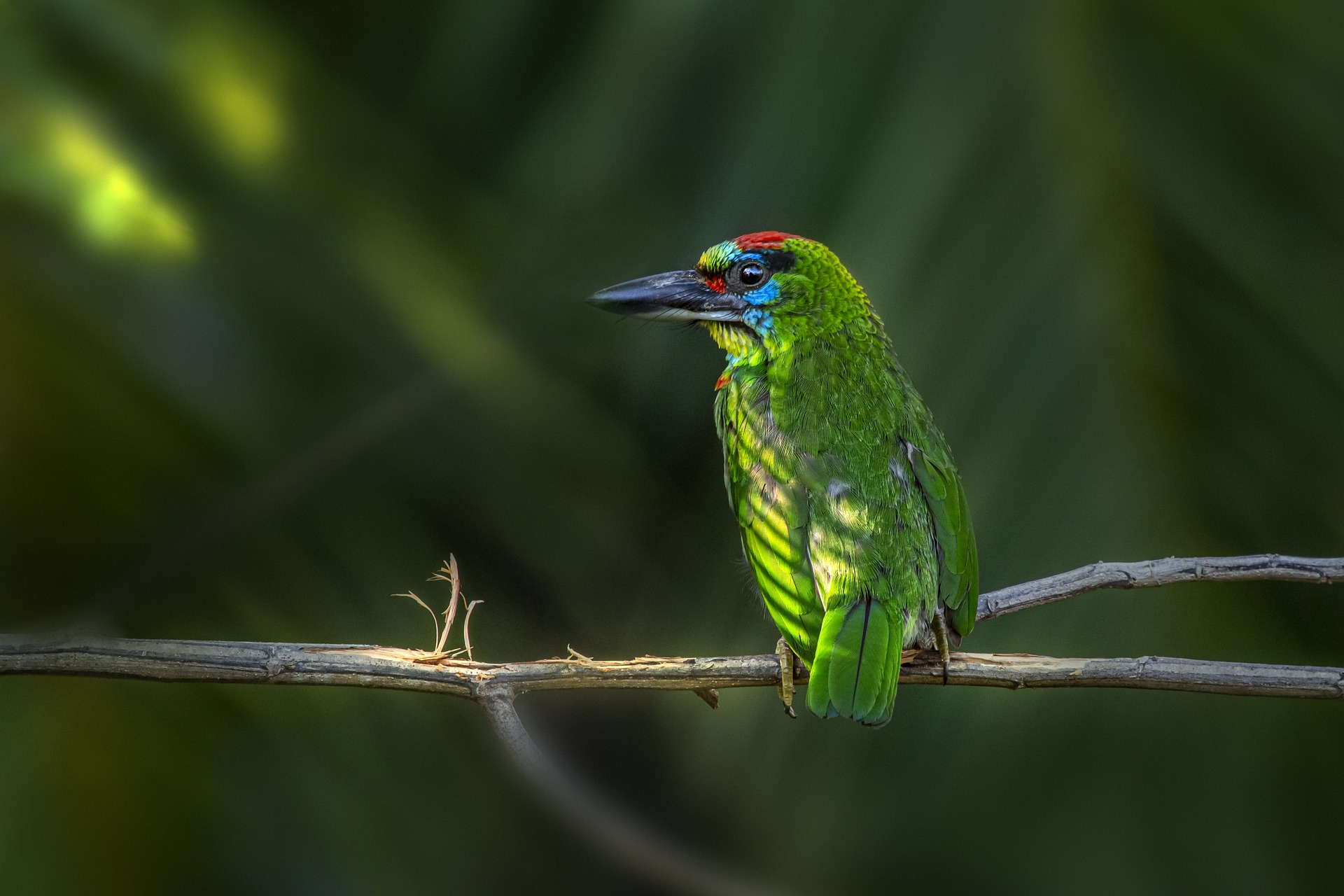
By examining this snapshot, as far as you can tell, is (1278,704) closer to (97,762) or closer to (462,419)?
(462,419)

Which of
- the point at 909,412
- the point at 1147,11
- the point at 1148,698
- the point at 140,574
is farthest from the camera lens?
the point at 1148,698

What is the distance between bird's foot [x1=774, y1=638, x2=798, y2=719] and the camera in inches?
33.5

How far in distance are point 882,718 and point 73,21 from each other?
121cm

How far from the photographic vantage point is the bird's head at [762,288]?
1098 mm

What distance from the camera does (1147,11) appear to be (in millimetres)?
1310

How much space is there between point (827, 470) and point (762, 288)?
225 mm

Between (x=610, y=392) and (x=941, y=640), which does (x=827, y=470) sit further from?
(x=610, y=392)

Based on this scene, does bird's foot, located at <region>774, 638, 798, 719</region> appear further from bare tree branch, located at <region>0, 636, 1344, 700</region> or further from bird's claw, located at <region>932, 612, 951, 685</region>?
bird's claw, located at <region>932, 612, 951, 685</region>

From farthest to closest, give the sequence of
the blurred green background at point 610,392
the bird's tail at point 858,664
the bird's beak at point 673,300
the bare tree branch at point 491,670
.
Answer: the blurred green background at point 610,392, the bird's beak at point 673,300, the bird's tail at point 858,664, the bare tree branch at point 491,670

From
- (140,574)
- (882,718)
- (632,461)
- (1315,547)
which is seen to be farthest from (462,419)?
(1315,547)

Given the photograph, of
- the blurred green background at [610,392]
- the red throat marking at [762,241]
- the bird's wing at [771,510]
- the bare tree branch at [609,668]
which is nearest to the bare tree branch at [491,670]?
the bare tree branch at [609,668]

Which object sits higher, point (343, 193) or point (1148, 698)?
point (343, 193)

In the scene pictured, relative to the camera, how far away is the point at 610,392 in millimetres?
1619

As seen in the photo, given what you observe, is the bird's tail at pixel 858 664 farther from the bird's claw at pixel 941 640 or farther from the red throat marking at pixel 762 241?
the red throat marking at pixel 762 241
